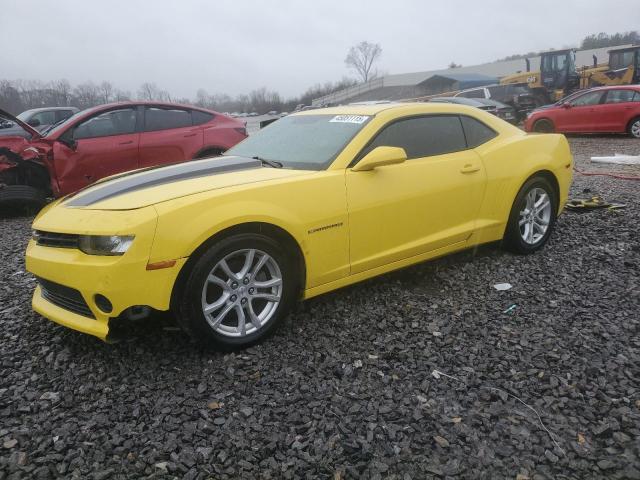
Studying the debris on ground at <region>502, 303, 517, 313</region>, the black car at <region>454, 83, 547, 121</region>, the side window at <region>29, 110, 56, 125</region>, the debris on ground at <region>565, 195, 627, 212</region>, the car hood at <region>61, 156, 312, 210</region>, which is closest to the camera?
the car hood at <region>61, 156, 312, 210</region>

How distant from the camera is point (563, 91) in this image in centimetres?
2123

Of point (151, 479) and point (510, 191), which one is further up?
point (510, 191)

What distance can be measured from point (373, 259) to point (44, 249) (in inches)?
79.3

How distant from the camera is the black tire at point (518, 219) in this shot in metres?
4.12

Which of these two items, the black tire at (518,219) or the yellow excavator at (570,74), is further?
the yellow excavator at (570,74)

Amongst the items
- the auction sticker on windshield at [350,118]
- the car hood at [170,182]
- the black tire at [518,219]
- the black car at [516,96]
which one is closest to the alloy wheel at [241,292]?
the car hood at [170,182]

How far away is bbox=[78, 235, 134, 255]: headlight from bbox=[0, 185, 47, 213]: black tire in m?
4.70

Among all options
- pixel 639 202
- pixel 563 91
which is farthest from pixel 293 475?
pixel 563 91

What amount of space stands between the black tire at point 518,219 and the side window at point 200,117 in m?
4.82

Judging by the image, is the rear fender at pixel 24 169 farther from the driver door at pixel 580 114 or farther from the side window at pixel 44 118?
the driver door at pixel 580 114

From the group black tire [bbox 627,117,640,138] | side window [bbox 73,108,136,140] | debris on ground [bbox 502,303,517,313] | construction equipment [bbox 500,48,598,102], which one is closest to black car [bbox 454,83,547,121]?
construction equipment [bbox 500,48,598,102]

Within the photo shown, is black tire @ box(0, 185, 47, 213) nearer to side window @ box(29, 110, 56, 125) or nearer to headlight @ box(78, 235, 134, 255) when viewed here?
headlight @ box(78, 235, 134, 255)

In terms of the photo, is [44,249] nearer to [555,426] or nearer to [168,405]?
[168,405]

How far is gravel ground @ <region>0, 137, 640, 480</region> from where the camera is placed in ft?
6.67
